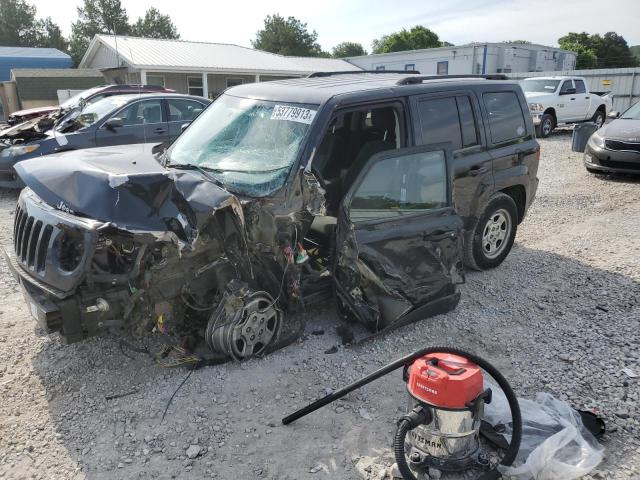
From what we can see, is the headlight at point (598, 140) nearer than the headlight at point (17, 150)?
No

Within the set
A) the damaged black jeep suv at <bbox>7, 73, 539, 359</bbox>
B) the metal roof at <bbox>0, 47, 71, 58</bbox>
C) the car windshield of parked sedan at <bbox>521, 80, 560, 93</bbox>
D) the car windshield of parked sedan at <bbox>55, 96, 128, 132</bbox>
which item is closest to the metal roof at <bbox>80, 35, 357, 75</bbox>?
the metal roof at <bbox>0, 47, 71, 58</bbox>

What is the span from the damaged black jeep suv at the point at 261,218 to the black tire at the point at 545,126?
40.9ft

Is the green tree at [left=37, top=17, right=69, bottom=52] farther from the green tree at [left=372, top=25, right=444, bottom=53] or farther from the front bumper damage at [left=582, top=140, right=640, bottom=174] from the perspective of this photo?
the front bumper damage at [left=582, top=140, right=640, bottom=174]

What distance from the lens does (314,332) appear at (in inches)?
166

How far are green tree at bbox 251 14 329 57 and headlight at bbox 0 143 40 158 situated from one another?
52.0 m

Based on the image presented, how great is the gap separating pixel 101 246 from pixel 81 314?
1.41ft

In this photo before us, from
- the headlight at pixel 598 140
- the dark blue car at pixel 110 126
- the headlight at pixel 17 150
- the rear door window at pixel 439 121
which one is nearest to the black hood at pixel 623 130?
the headlight at pixel 598 140

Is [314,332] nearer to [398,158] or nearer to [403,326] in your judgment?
[403,326]

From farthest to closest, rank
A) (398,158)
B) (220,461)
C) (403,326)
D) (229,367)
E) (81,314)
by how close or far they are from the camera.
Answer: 1. (403,326)
2. (398,158)
3. (229,367)
4. (81,314)
5. (220,461)

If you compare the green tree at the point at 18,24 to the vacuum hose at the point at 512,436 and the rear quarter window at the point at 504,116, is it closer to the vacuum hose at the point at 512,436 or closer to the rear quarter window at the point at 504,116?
the rear quarter window at the point at 504,116

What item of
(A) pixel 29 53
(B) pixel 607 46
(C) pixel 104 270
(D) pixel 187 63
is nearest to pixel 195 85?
(D) pixel 187 63

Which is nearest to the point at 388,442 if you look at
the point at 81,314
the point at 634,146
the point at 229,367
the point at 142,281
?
the point at 229,367

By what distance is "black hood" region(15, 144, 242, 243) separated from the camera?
10.3 ft

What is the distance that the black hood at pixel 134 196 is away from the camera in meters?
3.14
